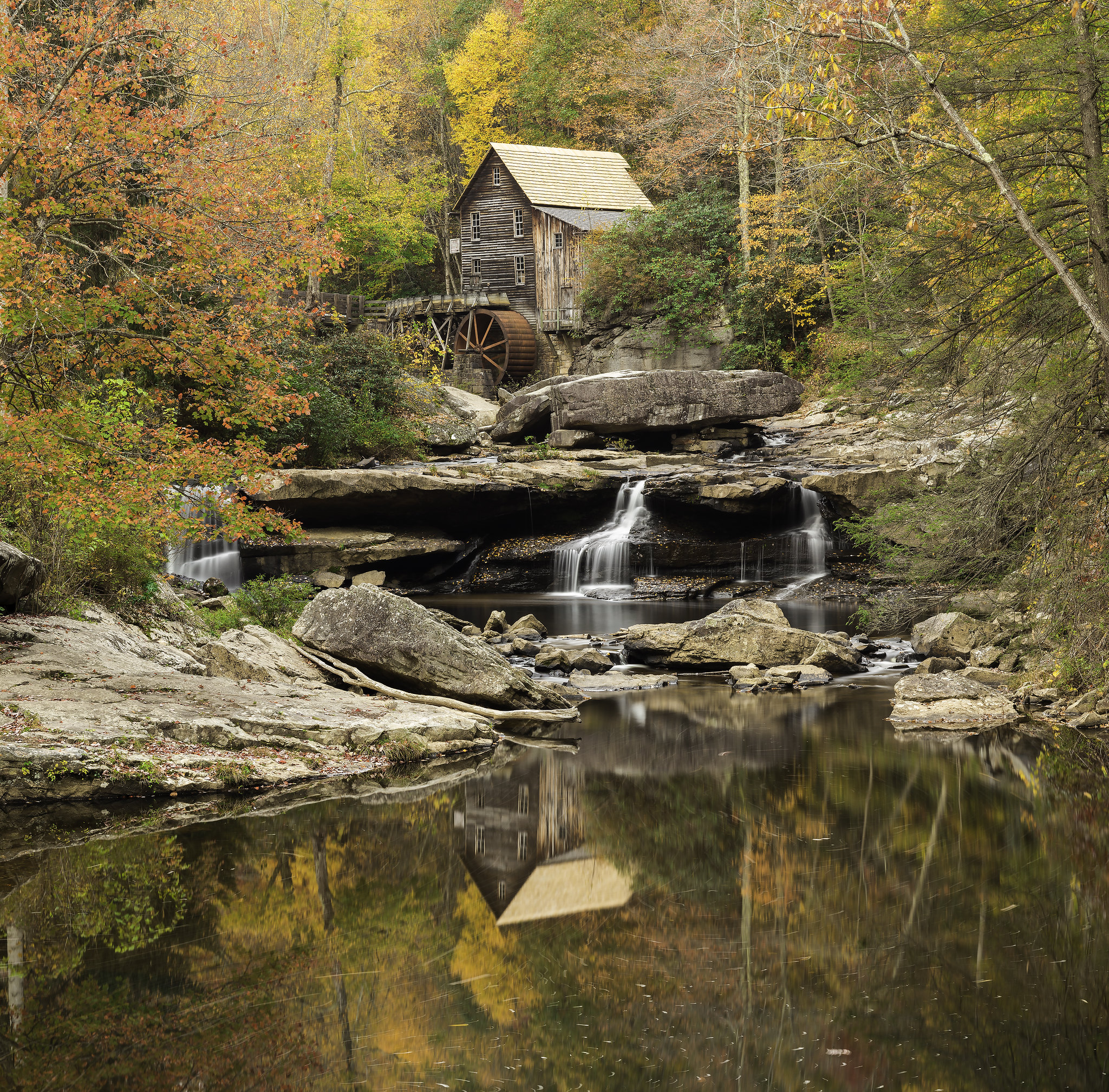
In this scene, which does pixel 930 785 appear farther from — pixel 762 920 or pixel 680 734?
pixel 762 920

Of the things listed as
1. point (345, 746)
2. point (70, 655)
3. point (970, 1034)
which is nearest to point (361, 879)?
point (345, 746)

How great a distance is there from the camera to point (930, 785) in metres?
7.04

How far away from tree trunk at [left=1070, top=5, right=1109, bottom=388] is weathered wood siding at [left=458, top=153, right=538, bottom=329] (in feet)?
93.1

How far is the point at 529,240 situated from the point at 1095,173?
97.2 feet

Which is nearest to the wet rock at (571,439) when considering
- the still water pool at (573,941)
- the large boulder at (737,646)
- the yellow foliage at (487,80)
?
the large boulder at (737,646)

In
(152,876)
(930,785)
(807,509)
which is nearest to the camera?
(152,876)

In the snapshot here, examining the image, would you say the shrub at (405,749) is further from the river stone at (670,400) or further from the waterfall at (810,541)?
the river stone at (670,400)

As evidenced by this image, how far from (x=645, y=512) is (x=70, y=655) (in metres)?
13.1

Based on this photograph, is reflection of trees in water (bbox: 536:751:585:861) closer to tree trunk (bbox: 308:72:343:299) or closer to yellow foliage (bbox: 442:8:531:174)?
tree trunk (bbox: 308:72:343:299)

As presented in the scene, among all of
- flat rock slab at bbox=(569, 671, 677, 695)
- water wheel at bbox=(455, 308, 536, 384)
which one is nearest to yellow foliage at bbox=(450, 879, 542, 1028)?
flat rock slab at bbox=(569, 671, 677, 695)

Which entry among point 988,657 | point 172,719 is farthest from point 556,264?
point 172,719

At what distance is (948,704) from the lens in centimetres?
953

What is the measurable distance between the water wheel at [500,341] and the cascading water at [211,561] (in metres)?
16.9

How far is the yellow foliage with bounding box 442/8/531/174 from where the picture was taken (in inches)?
1602
